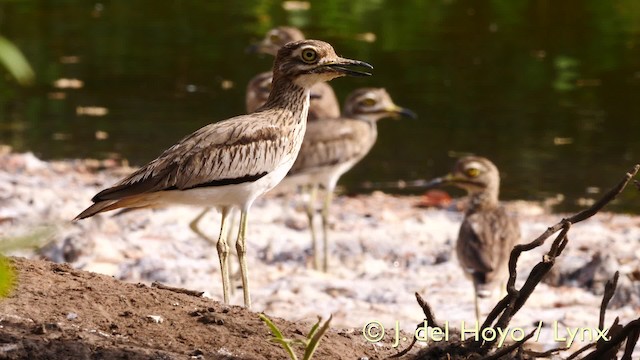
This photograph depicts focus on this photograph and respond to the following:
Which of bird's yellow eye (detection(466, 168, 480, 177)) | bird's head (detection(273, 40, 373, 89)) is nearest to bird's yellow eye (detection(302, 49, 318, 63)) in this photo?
bird's head (detection(273, 40, 373, 89))

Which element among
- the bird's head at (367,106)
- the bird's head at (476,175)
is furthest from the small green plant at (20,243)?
the bird's head at (367,106)

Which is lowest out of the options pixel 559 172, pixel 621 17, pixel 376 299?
pixel 376 299

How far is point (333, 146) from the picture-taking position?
9938 mm

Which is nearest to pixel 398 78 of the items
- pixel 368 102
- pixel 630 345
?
pixel 368 102

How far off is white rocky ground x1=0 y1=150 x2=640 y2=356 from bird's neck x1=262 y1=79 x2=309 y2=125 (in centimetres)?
128

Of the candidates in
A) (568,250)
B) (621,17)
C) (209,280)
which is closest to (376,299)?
(209,280)

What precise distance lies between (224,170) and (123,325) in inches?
70.8

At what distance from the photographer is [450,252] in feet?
30.3

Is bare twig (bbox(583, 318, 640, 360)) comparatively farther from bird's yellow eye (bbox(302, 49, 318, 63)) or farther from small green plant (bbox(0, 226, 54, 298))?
bird's yellow eye (bbox(302, 49, 318, 63))

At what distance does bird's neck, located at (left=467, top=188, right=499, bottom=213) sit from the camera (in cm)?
888

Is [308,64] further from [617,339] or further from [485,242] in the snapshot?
[617,339]

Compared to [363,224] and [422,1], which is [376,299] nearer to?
[363,224]

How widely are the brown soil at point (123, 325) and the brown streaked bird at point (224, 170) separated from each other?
0.96 meters

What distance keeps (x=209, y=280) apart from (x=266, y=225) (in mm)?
1601
